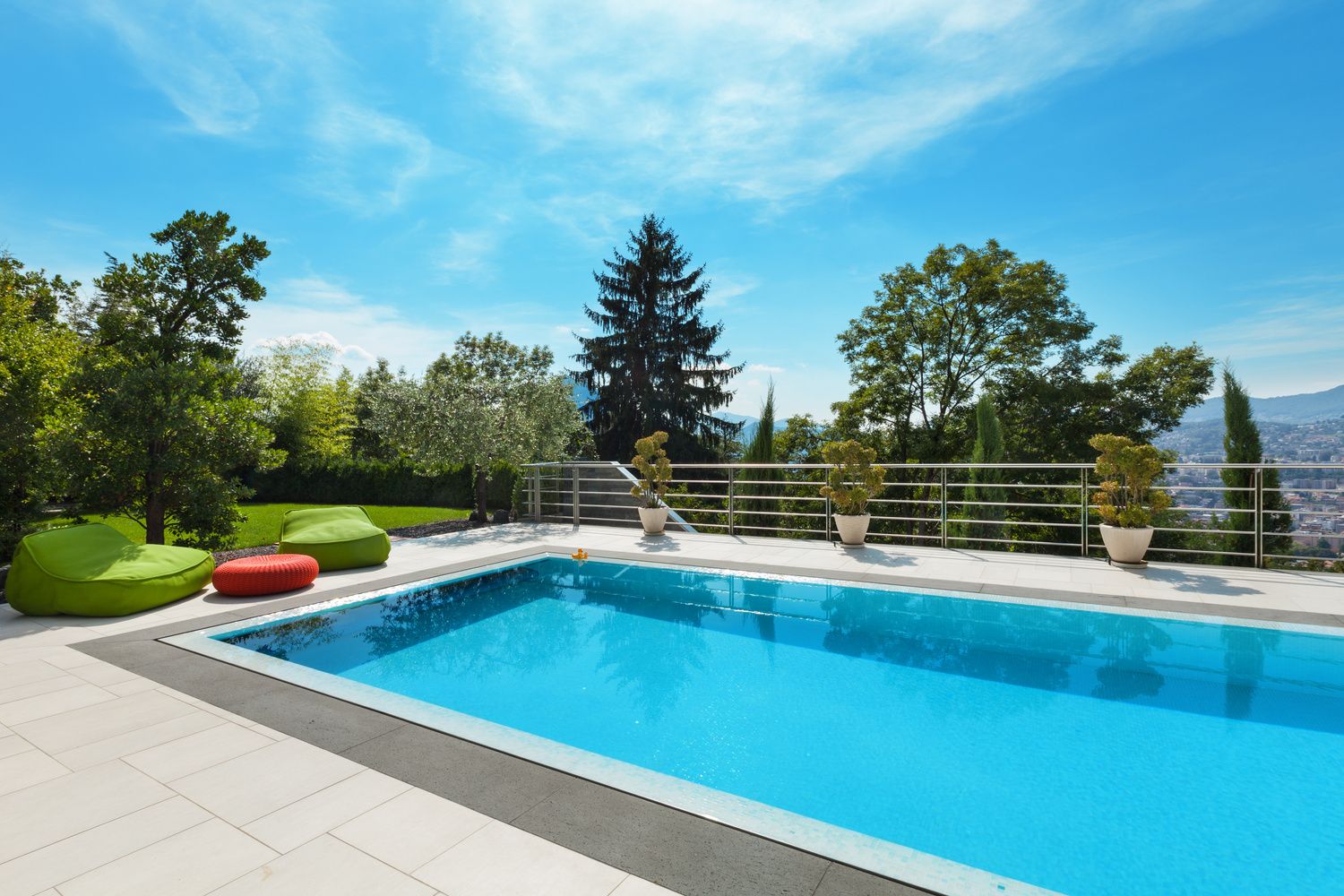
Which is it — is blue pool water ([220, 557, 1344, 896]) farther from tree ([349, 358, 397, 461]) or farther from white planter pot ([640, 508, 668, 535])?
tree ([349, 358, 397, 461])

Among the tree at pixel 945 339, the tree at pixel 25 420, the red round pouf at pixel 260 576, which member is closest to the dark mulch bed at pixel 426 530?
the tree at pixel 25 420

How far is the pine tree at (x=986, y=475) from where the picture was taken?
426 inches

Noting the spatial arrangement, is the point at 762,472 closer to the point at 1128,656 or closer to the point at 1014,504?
the point at 1014,504

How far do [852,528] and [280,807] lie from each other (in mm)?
7522

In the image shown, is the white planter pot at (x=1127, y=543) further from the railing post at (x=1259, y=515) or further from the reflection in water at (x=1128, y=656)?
the reflection in water at (x=1128, y=656)

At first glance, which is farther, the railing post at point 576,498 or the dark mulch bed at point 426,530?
the railing post at point 576,498

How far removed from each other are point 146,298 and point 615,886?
8881 mm

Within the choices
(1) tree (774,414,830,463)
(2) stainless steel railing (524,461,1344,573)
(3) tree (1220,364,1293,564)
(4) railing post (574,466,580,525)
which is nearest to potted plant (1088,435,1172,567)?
(2) stainless steel railing (524,461,1344,573)

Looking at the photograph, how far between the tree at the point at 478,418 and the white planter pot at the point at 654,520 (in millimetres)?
3119

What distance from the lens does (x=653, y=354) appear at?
2358 centimetres

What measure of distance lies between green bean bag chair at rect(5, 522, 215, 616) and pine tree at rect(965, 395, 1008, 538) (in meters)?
10.8

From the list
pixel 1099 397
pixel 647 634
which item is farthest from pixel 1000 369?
pixel 647 634

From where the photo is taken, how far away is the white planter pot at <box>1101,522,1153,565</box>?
6.96m

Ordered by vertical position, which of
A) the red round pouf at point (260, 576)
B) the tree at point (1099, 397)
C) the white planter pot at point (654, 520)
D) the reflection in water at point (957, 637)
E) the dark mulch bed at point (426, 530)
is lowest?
the reflection in water at point (957, 637)
